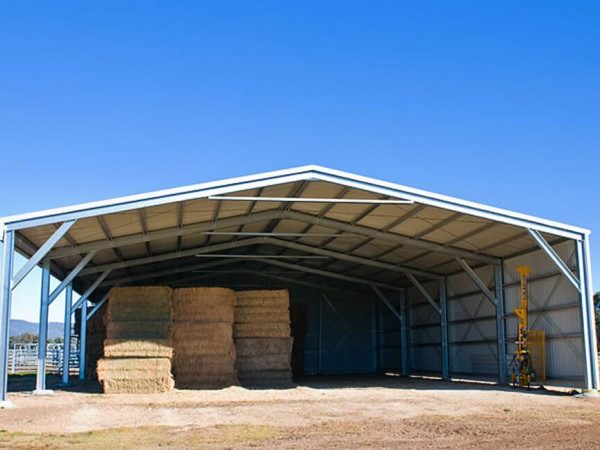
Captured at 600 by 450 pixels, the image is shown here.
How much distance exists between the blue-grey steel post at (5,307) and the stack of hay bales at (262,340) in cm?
757

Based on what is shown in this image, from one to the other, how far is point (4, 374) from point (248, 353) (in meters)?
7.89

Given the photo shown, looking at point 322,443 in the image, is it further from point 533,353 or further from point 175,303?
point 533,353

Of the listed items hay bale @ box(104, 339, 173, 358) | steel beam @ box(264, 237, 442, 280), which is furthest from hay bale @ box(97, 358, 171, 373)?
steel beam @ box(264, 237, 442, 280)

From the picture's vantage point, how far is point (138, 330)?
18.8m

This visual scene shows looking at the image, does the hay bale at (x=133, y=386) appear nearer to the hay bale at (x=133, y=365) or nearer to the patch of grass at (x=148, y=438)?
the hay bale at (x=133, y=365)

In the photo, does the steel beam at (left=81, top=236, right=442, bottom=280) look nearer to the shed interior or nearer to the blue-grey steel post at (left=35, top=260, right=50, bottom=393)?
the shed interior

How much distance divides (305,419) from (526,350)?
9.24m

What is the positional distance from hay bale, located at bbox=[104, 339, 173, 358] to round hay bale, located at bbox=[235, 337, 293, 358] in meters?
2.92

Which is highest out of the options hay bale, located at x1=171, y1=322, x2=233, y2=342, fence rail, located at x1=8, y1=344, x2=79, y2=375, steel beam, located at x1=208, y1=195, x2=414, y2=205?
steel beam, located at x1=208, y1=195, x2=414, y2=205

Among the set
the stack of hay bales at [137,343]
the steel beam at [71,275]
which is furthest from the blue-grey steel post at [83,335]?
the stack of hay bales at [137,343]

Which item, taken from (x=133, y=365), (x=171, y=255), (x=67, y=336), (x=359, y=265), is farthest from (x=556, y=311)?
(x=67, y=336)

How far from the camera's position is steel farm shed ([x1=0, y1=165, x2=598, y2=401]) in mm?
16969

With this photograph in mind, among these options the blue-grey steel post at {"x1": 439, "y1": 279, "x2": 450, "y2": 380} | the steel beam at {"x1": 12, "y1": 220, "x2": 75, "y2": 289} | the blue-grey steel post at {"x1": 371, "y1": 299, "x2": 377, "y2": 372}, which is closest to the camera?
the steel beam at {"x1": 12, "y1": 220, "x2": 75, "y2": 289}

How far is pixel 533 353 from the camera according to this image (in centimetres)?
2047
